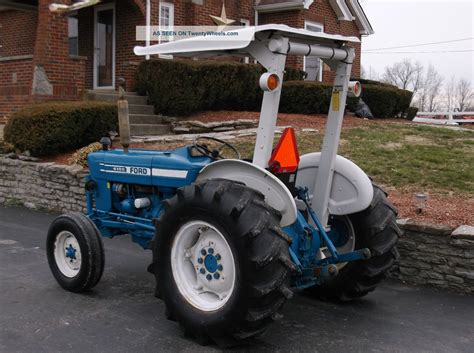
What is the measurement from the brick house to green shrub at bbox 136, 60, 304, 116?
1.06m

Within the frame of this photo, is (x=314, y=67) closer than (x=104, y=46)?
No

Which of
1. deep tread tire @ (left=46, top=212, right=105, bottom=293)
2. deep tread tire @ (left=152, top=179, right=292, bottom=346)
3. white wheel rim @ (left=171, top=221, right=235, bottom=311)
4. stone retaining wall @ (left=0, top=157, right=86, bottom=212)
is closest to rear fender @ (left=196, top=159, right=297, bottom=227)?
deep tread tire @ (left=152, top=179, right=292, bottom=346)

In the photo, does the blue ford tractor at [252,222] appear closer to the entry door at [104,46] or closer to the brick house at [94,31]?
the brick house at [94,31]

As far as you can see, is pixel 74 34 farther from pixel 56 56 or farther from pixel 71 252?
pixel 71 252

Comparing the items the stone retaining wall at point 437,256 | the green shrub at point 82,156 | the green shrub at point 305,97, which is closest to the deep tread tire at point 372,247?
the stone retaining wall at point 437,256

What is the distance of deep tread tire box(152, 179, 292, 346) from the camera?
360 centimetres

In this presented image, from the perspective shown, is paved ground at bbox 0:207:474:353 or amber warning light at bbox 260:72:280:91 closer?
amber warning light at bbox 260:72:280:91

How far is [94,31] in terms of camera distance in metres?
16.0

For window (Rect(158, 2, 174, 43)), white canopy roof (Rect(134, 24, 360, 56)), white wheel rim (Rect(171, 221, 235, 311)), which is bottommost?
white wheel rim (Rect(171, 221, 235, 311))

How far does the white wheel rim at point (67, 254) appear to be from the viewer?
522cm

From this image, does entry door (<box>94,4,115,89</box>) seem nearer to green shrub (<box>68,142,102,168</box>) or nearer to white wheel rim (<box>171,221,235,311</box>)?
green shrub (<box>68,142,102,168</box>)

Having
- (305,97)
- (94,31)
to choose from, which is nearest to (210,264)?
(305,97)

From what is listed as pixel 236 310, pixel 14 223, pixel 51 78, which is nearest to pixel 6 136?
pixel 51 78

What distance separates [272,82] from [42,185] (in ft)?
23.9
